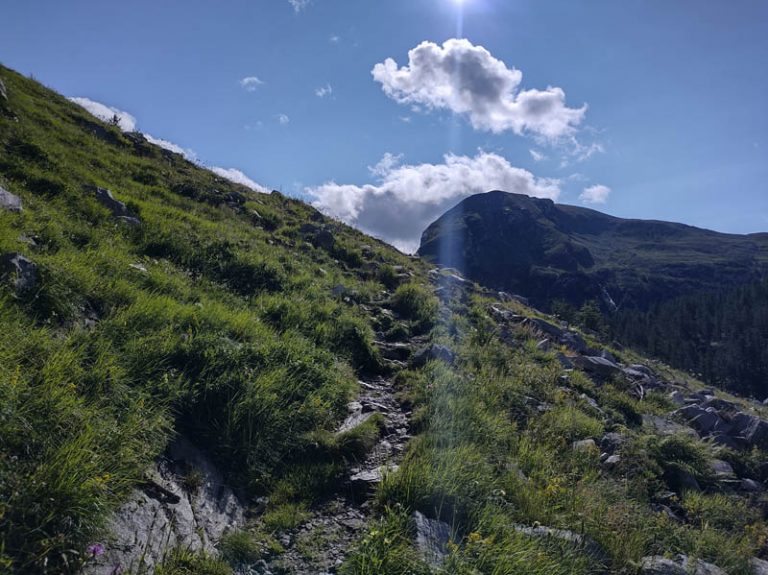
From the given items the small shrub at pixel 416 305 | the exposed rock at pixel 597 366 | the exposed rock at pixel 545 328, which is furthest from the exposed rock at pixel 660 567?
the exposed rock at pixel 545 328

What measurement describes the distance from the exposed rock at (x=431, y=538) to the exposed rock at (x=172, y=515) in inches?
65.7

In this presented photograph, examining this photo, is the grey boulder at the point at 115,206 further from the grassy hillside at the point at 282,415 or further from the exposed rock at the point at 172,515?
the exposed rock at the point at 172,515

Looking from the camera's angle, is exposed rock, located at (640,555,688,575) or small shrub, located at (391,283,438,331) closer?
exposed rock, located at (640,555,688,575)

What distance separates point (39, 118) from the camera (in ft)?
46.5

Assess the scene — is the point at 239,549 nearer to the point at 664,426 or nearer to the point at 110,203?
the point at 110,203

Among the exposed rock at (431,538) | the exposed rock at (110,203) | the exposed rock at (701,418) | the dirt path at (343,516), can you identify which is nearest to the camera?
the exposed rock at (431,538)

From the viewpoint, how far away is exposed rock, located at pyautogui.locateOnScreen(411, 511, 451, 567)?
3735 mm

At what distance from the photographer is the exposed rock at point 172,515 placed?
3.26 meters

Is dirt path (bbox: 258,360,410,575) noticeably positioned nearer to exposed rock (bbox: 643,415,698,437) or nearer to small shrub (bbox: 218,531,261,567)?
small shrub (bbox: 218,531,261,567)

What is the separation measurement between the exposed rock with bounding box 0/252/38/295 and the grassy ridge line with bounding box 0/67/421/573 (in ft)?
0.29


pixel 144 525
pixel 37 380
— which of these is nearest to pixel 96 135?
pixel 37 380

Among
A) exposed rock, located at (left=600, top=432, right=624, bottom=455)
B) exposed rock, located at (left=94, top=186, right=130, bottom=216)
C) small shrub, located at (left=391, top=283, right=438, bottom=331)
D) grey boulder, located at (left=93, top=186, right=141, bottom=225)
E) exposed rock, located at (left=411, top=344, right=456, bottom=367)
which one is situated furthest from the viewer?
small shrub, located at (left=391, top=283, right=438, bottom=331)

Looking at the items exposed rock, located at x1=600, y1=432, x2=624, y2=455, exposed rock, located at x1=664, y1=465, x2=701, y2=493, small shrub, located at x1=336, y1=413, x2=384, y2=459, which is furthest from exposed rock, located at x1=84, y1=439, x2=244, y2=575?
exposed rock, located at x1=664, y1=465, x2=701, y2=493

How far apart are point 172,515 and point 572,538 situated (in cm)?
372
